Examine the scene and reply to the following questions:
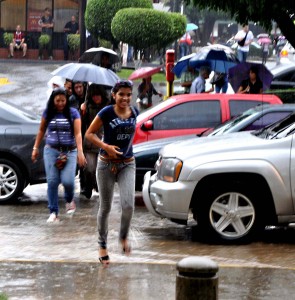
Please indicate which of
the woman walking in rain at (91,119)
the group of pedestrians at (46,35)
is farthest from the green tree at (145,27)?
the woman walking in rain at (91,119)

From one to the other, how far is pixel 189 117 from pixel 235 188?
444cm

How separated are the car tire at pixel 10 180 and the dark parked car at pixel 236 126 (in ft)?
4.98

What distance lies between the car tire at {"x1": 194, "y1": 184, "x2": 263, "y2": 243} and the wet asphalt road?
144 mm

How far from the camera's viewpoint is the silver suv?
10844mm

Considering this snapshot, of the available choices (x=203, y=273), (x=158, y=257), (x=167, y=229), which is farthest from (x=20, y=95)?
(x=203, y=273)

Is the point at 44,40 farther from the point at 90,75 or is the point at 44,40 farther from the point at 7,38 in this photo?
the point at 90,75

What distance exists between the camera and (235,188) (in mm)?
10984

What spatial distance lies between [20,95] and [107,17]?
6.12 m

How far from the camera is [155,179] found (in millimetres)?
11539

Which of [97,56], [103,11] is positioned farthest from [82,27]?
[97,56]

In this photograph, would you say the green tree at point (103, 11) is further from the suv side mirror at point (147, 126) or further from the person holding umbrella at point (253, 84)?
the suv side mirror at point (147, 126)

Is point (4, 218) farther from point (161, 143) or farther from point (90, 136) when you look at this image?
point (90, 136)

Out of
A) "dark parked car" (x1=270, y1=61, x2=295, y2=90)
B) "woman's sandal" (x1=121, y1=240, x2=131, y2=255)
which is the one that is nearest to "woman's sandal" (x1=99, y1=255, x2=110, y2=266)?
"woman's sandal" (x1=121, y1=240, x2=131, y2=255)

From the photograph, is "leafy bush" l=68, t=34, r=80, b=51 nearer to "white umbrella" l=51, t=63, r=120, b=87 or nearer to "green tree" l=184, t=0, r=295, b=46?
"green tree" l=184, t=0, r=295, b=46
